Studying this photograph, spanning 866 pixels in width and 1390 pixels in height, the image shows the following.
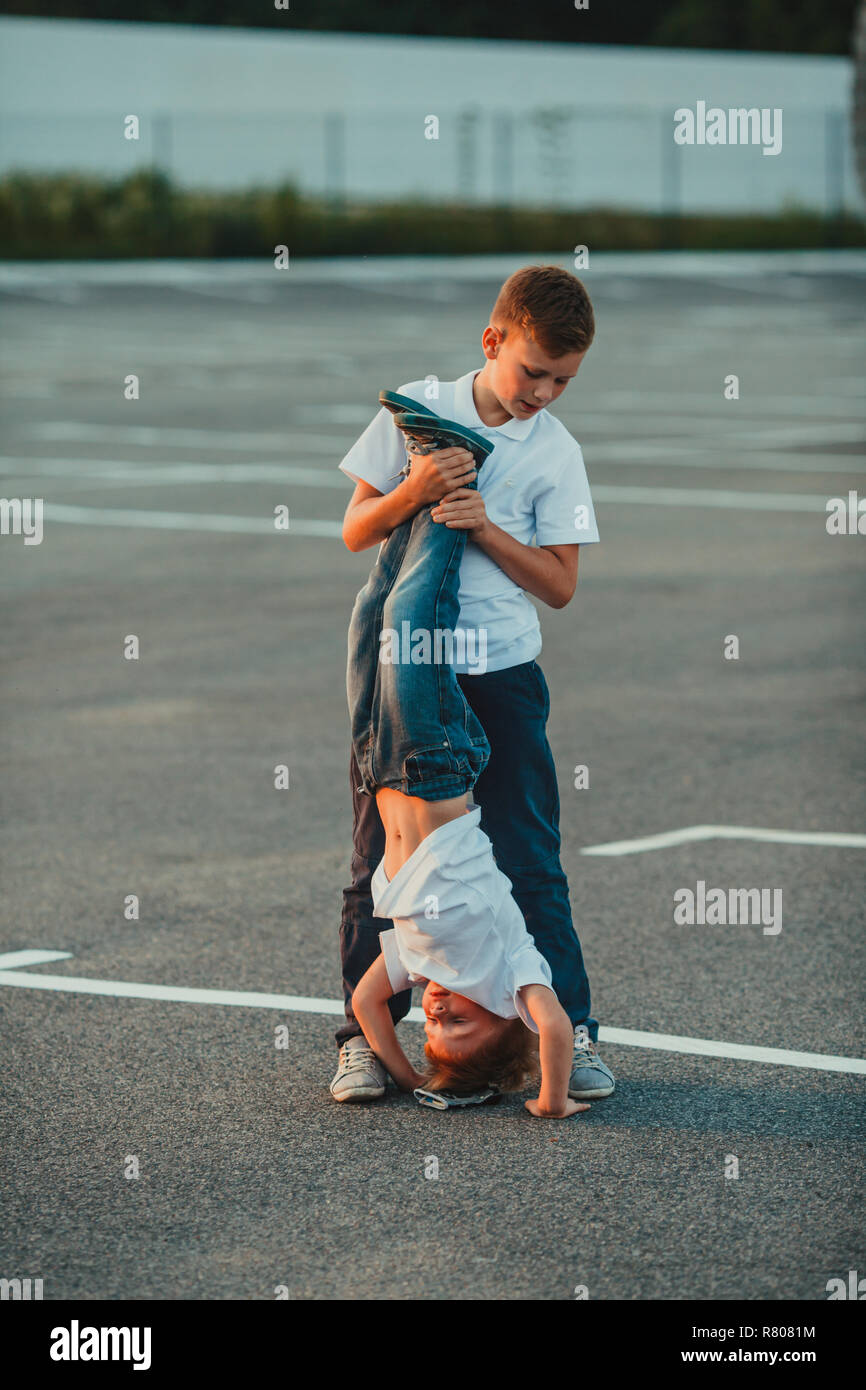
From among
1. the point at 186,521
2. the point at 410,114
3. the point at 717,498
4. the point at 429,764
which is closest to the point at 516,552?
the point at 429,764

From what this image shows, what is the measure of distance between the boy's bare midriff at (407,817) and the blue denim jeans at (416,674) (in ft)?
0.09

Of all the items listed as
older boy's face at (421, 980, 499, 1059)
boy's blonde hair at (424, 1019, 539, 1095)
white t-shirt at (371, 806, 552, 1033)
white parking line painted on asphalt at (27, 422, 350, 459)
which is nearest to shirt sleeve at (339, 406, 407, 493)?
white t-shirt at (371, 806, 552, 1033)

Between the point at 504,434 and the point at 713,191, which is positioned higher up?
the point at 713,191

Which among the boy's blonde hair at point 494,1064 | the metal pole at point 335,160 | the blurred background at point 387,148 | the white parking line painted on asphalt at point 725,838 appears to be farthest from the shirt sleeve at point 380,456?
the metal pole at point 335,160

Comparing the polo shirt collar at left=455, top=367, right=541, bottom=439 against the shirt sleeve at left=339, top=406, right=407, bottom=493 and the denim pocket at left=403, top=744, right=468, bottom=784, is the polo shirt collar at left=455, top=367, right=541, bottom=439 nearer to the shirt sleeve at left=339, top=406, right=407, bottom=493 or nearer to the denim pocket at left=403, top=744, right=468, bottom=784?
the shirt sleeve at left=339, top=406, right=407, bottom=493

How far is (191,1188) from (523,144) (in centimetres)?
4658

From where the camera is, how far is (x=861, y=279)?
42.9m

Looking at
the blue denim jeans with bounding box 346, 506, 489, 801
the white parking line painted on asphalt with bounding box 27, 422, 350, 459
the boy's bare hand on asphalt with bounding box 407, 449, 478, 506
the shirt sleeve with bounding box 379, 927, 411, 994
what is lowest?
the shirt sleeve with bounding box 379, 927, 411, 994

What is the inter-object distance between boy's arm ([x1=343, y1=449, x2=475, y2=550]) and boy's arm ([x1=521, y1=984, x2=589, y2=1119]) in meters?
1.08

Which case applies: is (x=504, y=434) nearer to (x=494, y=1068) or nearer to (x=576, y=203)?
(x=494, y=1068)

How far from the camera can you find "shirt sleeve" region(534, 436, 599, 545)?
16.2 feet

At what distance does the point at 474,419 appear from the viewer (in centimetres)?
491

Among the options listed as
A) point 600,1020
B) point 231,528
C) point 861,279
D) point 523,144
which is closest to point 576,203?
point 523,144
